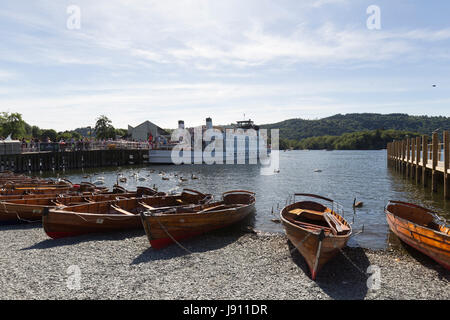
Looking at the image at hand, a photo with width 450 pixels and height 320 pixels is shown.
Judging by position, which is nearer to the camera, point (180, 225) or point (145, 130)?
point (180, 225)

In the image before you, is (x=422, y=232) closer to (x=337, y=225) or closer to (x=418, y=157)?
(x=337, y=225)

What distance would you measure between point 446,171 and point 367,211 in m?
5.22

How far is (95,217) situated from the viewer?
12039mm

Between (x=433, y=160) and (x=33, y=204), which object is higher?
(x=433, y=160)

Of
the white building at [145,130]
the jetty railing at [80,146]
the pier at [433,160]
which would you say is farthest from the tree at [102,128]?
the pier at [433,160]

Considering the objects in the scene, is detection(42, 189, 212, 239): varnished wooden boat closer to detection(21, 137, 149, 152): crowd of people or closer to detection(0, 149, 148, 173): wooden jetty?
detection(0, 149, 148, 173): wooden jetty

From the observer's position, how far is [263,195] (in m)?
25.2

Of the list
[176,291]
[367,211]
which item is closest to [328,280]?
[176,291]

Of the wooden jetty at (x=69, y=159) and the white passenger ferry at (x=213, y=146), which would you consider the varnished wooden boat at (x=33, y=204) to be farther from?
the white passenger ferry at (x=213, y=146)

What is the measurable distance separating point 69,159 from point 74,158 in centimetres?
85

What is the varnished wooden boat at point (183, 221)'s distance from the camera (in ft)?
35.1

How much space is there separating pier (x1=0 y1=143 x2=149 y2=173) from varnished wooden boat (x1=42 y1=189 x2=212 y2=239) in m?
35.7

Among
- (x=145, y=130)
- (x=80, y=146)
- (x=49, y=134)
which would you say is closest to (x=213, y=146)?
(x=145, y=130)
